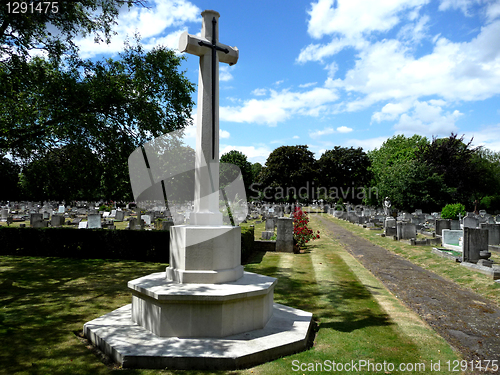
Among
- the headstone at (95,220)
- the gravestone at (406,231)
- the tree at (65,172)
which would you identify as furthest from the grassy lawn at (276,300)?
the gravestone at (406,231)

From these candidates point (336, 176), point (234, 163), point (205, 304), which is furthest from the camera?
point (234, 163)

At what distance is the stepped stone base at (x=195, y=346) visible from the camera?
3693mm

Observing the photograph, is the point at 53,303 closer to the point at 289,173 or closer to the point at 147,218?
the point at 147,218

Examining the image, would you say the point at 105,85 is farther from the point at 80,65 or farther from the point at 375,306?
the point at 375,306

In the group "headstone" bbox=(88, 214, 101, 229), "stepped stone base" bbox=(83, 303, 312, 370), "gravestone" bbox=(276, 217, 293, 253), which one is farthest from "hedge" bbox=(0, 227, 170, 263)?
"stepped stone base" bbox=(83, 303, 312, 370)

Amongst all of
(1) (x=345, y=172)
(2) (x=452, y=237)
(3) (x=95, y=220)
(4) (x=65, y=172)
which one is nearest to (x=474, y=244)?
(2) (x=452, y=237)

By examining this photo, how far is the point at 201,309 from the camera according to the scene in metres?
4.22

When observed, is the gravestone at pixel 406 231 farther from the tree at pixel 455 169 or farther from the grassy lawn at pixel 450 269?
the tree at pixel 455 169

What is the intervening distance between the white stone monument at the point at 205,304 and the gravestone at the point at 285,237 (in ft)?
25.8

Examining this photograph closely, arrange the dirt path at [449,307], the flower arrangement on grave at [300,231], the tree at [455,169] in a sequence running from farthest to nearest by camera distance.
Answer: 1. the tree at [455,169]
2. the flower arrangement on grave at [300,231]
3. the dirt path at [449,307]

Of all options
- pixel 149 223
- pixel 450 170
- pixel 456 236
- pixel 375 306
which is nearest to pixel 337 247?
pixel 456 236

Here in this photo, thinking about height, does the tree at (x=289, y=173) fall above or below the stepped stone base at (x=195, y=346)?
above

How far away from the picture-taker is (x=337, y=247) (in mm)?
14547

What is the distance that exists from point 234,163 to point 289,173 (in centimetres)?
1124
